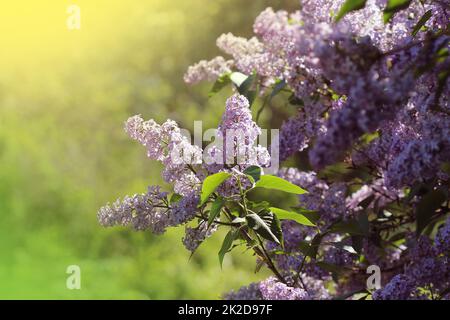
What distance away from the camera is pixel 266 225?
4.17 ft

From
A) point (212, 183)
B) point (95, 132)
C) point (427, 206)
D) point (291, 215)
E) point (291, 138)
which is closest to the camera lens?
point (427, 206)

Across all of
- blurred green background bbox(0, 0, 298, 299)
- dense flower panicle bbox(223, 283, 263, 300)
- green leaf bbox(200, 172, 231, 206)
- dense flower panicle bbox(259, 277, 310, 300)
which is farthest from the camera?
blurred green background bbox(0, 0, 298, 299)

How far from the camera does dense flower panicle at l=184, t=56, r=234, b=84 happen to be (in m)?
1.94

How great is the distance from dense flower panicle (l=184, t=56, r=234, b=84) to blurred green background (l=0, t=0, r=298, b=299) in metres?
1.50

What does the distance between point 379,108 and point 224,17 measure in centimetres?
454

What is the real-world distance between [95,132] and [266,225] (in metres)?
4.30

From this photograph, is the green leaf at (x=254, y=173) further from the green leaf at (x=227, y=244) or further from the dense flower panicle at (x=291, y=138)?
the dense flower panicle at (x=291, y=138)

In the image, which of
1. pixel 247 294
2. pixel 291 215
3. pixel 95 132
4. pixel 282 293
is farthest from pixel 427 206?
pixel 95 132

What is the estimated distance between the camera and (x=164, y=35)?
607 cm

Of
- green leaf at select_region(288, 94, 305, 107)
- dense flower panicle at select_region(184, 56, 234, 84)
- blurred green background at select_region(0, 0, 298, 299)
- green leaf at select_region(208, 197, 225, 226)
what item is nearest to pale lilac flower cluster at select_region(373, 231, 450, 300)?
green leaf at select_region(208, 197, 225, 226)

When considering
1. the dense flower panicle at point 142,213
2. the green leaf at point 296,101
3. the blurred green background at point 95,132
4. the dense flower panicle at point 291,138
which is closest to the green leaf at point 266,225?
the dense flower panicle at point 142,213

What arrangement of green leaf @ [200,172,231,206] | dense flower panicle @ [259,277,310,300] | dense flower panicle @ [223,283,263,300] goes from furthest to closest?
dense flower panicle @ [223,283,263,300] → dense flower panicle @ [259,277,310,300] → green leaf @ [200,172,231,206]

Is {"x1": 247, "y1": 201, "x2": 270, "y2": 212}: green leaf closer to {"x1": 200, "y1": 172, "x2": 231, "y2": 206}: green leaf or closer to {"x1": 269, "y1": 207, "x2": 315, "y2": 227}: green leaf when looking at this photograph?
{"x1": 269, "y1": 207, "x2": 315, "y2": 227}: green leaf

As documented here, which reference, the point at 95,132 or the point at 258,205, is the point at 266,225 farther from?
the point at 95,132
